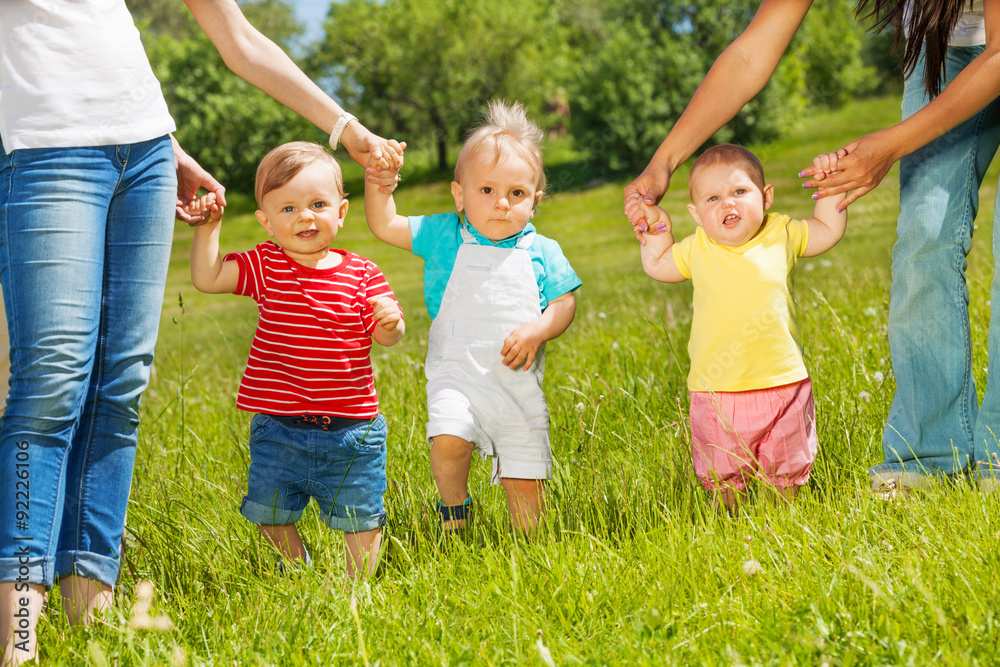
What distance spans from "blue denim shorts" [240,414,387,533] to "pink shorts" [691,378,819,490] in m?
1.06

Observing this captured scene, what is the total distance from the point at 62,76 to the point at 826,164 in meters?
2.09

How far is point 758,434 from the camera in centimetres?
276

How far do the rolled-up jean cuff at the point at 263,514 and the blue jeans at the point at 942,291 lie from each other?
1929 mm

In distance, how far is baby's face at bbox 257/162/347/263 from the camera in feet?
8.90

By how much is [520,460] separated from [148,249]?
128 centimetres

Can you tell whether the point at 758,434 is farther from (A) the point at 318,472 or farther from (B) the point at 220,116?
(B) the point at 220,116

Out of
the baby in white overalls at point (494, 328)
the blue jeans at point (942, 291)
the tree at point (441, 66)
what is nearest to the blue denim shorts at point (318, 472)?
the baby in white overalls at point (494, 328)

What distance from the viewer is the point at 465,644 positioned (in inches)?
81.4

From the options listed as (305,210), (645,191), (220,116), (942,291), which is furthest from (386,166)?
(220,116)

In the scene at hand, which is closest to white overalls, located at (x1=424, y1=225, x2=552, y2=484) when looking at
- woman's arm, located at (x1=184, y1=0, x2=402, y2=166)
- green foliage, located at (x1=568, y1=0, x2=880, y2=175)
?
woman's arm, located at (x1=184, y1=0, x2=402, y2=166)

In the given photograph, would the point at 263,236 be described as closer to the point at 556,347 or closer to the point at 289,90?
the point at 556,347

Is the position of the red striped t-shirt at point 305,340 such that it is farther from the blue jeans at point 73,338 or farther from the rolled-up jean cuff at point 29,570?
the rolled-up jean cuff at point 29,570

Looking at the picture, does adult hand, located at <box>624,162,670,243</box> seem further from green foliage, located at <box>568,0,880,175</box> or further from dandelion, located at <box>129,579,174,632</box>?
green foliage, located at <box>568,0,880,175</box>

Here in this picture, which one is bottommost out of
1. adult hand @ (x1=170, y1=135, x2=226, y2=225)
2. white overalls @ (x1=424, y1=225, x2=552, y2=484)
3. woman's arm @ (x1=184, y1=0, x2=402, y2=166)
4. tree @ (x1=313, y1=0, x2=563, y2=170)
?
white overalls @ (x1=424, y1=225, x2=552, y2=484)
